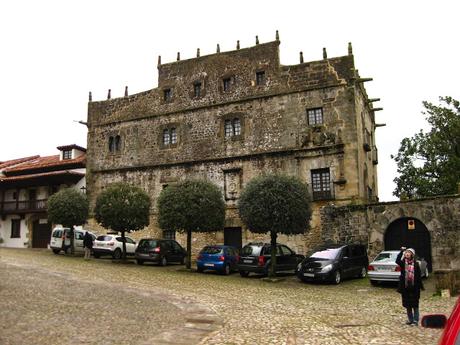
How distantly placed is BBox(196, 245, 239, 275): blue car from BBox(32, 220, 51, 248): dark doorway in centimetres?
1916

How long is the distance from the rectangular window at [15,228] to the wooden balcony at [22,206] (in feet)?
3.31

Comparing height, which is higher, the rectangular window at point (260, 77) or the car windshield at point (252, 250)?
the rectangular window at point (260, 77)

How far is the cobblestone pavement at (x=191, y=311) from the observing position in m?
8.77

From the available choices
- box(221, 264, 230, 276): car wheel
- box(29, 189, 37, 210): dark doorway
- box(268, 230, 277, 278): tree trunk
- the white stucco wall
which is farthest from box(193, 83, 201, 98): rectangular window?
the white stucco wall

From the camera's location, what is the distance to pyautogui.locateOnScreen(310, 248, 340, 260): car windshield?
19.5 m

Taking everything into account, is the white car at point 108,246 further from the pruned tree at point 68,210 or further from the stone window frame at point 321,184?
the stone window frame at point 321,184

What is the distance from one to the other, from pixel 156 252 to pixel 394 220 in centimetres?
1215

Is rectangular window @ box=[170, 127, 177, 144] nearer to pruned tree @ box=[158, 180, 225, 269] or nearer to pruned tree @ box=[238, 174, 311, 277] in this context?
pruned tree @ box=[158, 180, 225, 269]

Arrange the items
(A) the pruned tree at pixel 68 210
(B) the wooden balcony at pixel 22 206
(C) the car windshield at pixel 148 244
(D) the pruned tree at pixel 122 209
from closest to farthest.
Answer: (C) the car windshield at pixel 148 244 < (D) the pruned tree at pixel 122 209 < (A) the pruned tree at pixel 68 210 < (B) the wooden balcony at pixel 22 206

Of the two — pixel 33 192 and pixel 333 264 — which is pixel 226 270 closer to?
pixel 333 264

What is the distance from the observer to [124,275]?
62.0 ft

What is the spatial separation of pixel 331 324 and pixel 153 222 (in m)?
22.1

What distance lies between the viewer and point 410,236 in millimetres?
23000

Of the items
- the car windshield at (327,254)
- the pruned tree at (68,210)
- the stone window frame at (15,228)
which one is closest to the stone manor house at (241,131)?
the pruned tree at (68,210)
